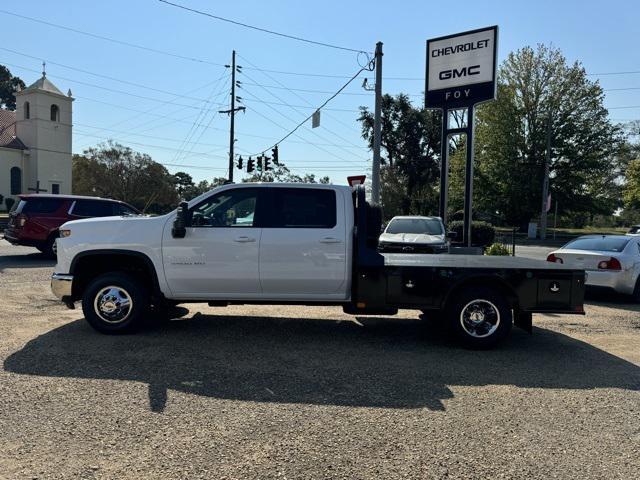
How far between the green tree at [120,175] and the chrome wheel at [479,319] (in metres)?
54.9

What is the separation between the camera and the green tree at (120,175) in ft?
190

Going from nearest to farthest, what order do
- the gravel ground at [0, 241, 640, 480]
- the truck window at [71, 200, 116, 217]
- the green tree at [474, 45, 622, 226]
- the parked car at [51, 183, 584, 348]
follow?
1. the gravel ground at [0, 241, 640, 480]
2. the parked car at [51, 183, 584, 348]
3. the truck window at [71, 200, 116, 217]
4. the green tree at [474, 45, 622, 226]

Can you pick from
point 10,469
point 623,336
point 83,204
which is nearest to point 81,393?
point 10,469

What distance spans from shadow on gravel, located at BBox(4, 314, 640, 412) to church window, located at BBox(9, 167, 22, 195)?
56.3 m

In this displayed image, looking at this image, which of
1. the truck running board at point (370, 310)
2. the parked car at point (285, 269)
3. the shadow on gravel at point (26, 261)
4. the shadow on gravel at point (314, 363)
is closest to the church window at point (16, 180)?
the shadow on gravel at point (26, 261)

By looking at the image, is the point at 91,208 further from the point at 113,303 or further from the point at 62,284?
the point at 113,303

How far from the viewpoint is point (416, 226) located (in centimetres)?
1448

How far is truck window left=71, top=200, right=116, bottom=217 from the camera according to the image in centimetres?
1548

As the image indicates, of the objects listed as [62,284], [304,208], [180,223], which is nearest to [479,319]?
[304,208]

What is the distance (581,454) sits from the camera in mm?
3713

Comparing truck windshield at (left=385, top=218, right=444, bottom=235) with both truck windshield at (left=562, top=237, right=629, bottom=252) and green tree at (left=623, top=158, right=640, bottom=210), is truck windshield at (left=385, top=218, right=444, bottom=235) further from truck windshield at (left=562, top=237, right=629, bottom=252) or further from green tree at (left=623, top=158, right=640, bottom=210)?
green tree at (left=623, top=158, right=640, bottom=210)

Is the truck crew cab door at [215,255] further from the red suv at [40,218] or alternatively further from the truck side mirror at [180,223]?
the red suv at [40,218]

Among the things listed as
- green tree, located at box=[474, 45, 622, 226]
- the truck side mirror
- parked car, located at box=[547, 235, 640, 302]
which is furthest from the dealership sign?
green tree, located at box=[474, 45, 622, 226]

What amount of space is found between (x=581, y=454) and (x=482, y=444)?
69cm
